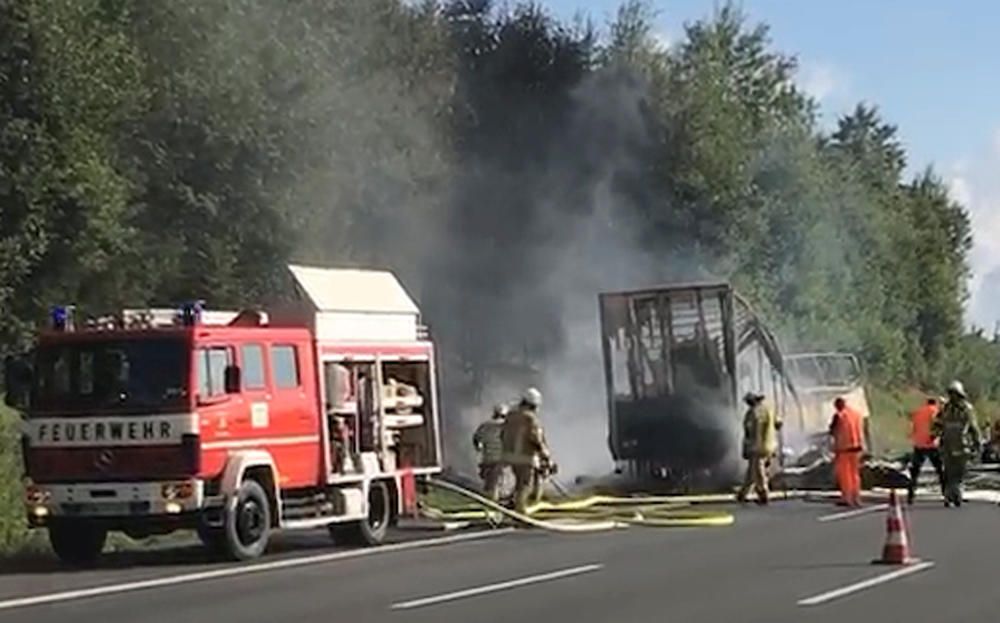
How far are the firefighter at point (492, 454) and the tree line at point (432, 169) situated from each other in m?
8.83

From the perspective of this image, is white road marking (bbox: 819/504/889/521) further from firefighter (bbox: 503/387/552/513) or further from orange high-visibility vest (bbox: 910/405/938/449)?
firefighter (bbox: 503/387/552/513)

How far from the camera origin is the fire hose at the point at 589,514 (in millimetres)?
26812

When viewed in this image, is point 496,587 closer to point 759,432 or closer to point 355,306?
point 355,306

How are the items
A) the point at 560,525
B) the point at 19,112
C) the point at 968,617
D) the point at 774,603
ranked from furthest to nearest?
1. the point at 19,112
2. the point at 560,525
3. the point at 774,603
4. the point at 968,617

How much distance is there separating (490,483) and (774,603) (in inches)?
525

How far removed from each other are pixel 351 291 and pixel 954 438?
993cm

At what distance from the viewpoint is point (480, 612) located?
16641 millimetres

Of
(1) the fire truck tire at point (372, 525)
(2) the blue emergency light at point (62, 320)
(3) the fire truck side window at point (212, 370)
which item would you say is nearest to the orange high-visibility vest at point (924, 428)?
(1) the fire truck tire at point (372, 525)

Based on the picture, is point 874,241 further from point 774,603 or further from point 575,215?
point 774,603

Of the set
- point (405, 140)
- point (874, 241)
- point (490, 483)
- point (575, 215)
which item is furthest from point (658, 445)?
point (874, 241)

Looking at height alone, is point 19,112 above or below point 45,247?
above

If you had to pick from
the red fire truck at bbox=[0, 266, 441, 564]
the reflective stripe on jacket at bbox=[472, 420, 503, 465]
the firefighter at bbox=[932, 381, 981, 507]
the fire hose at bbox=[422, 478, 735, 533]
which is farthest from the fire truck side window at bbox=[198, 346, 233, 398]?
the firefighter at bbox=[932, 381, 981, 507]

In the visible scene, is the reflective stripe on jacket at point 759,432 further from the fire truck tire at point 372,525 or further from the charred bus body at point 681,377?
the fire truck tire at point 372,525

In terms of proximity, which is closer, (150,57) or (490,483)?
(490,483)
